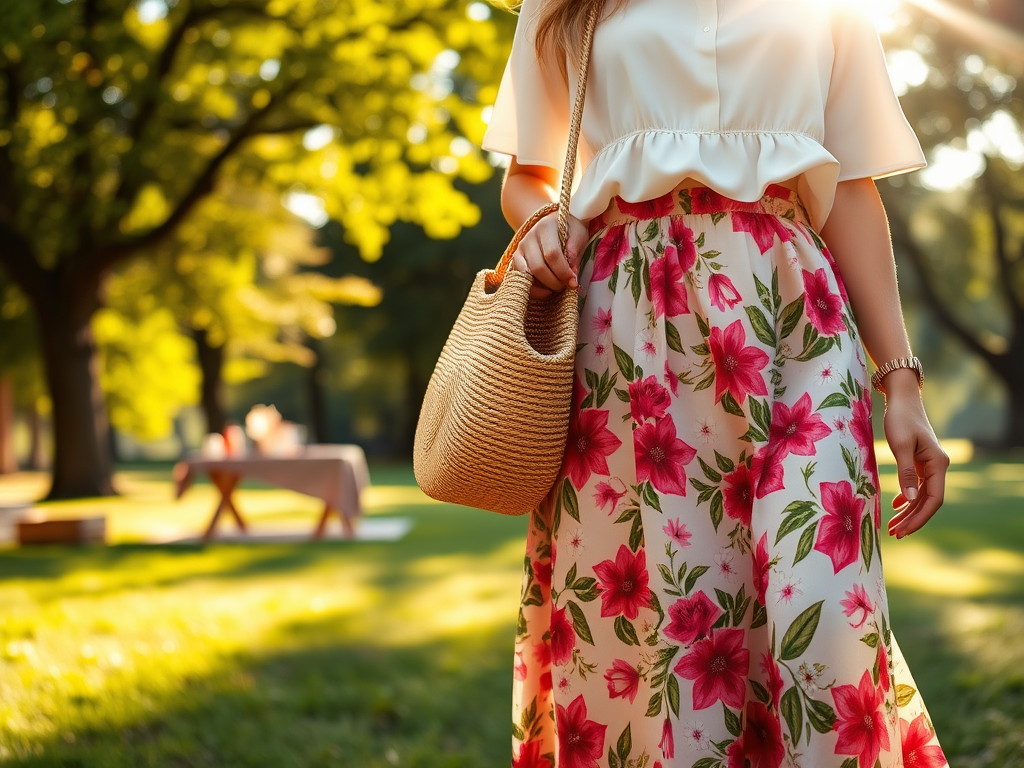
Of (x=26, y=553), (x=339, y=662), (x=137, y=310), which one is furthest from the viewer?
(x=137, y=310)

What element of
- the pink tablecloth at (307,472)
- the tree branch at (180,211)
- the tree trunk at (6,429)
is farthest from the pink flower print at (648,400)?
the tree trunk at (6,429)

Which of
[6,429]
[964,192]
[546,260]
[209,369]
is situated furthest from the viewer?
[964,192]

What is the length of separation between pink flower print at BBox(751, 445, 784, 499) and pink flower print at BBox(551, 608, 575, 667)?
0.38 metres

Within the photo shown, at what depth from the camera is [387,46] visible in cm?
1054

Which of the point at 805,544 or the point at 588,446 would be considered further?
the point at 588,446

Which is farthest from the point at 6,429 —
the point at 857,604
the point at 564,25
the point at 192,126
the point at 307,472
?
the point at 857,604

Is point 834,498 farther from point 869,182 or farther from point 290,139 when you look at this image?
point 290,139

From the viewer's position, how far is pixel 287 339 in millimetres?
25109

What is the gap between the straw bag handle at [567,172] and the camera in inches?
63.8

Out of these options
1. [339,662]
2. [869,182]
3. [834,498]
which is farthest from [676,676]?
[339,662]

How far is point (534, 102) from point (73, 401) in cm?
1287

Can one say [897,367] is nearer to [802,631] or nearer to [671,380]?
[671,380]

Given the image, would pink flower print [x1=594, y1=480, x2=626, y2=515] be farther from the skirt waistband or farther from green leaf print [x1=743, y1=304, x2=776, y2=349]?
the skirt waistband

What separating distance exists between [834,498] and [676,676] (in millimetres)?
358
